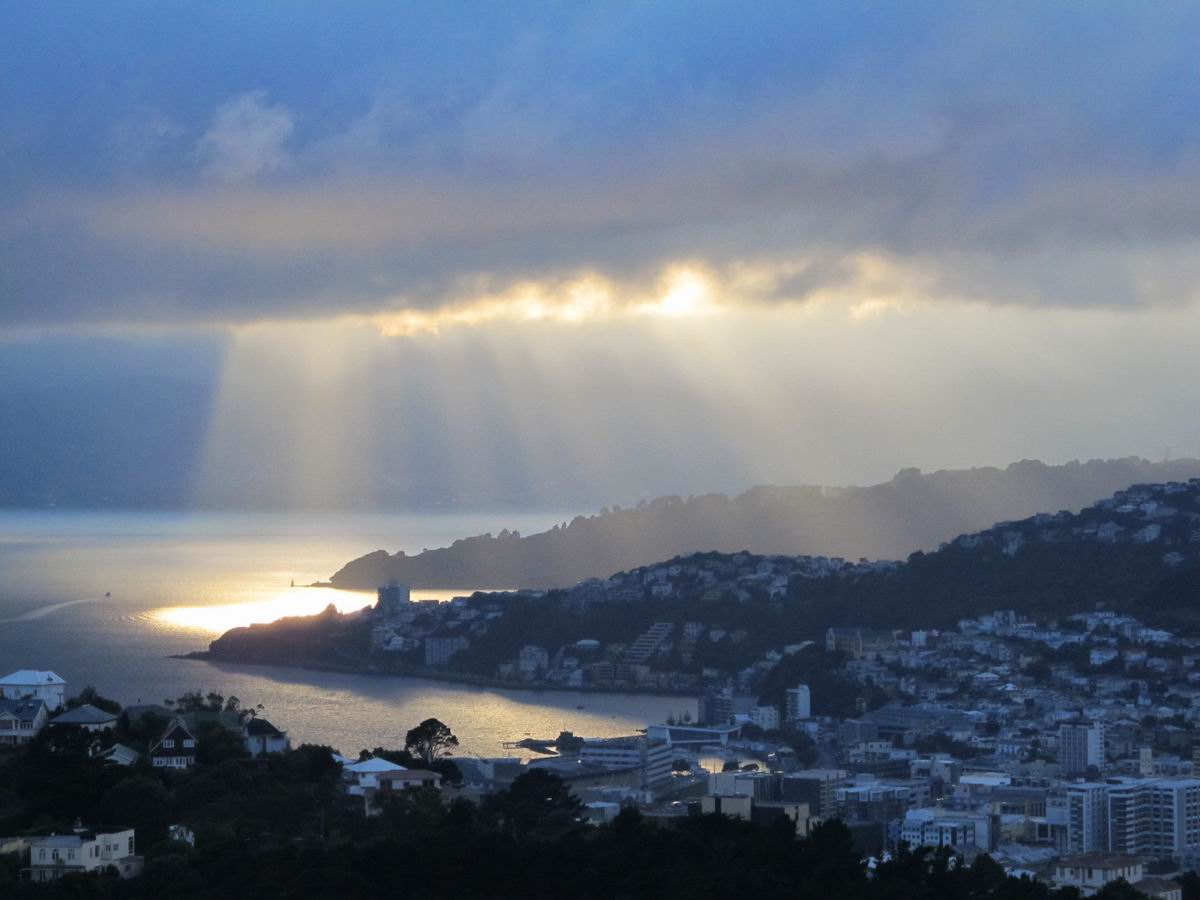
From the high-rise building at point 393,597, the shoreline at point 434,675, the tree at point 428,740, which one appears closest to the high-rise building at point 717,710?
the shoreline at point 434,675

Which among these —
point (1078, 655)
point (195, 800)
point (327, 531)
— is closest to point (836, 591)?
point (1078, 655)

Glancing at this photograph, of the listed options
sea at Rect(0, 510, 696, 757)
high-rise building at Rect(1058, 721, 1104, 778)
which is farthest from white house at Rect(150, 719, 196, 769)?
high-rise building at Rect(1058, 721, 1104, 778)

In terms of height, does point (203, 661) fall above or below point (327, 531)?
below

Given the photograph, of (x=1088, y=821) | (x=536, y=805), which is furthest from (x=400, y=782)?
(x=1088, y=821)

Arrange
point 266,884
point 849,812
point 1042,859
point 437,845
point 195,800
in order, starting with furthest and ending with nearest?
point 849,812 → point 1042,859 → point 195,800 → point 437,845 → point 266,884

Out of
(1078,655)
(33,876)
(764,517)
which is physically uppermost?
(764,517)

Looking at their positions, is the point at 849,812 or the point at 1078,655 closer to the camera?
the point at 849,812

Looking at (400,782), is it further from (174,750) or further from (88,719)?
(88,719)

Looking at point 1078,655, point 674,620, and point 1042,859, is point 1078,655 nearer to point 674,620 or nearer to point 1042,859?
point 674,620
